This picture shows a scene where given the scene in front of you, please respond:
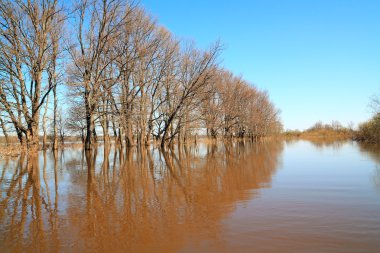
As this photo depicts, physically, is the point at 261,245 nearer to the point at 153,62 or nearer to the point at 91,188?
the point at 91,188

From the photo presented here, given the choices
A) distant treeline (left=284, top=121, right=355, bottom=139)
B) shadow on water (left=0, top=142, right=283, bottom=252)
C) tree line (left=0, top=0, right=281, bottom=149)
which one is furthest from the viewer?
distant treeline (left=284, top=121, right=355, bottom=139)

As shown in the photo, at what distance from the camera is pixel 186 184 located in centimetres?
851

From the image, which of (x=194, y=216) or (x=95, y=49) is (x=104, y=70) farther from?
(x=194, y=216)

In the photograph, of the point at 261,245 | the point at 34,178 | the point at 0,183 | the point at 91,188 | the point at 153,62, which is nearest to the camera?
the point at 261,245

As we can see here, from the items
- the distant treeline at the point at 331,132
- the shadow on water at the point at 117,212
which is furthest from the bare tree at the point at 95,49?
the distant treeline at the point at 331,132

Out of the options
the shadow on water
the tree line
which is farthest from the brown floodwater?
the tree line

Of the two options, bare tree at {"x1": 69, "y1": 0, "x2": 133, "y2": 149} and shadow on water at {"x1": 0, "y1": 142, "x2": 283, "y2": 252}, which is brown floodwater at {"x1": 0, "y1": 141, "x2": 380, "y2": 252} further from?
bare tree at {"x1": 69, "y1": 0, "x2": 133, "y2": 149}

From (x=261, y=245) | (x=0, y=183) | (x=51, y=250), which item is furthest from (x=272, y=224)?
(x=0, y=183)

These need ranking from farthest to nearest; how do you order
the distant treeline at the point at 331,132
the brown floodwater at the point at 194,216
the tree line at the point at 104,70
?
1. the distant treeline at the point at 331,132
2. the tree line at the point at 104,70
3. the brown floodwater at the point at 194,216

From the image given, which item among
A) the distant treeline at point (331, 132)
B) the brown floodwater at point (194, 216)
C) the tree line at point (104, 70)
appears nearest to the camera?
the brown floodwater at point (194, 216)

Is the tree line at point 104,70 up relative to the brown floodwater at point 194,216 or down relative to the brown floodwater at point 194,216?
up

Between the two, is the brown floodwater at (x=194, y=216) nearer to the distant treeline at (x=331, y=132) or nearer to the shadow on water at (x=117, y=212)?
the shadow on water at (x=117, y=212)

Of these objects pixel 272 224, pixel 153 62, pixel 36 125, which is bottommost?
pixel 272 224

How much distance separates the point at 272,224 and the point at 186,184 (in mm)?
4201
